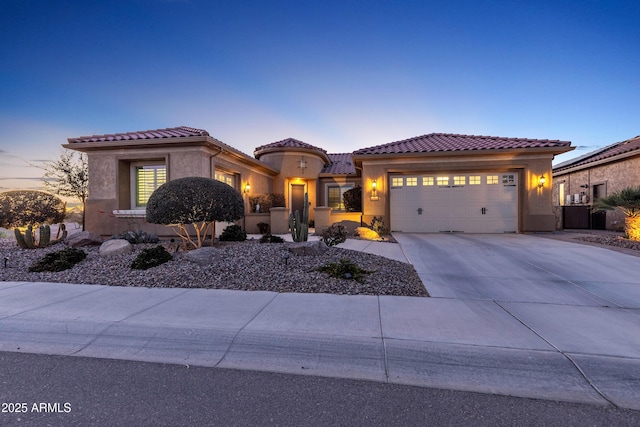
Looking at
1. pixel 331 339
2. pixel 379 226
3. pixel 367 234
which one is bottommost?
pixel 331 339

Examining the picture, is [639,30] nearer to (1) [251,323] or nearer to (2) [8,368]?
Result: (1) [251,323]

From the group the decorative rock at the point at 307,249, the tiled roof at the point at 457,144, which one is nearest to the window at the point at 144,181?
the decorative rock at the point at 307,249

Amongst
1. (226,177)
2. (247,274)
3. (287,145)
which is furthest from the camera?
(287,145)

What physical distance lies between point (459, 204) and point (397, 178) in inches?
123

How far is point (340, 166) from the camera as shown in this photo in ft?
69.4

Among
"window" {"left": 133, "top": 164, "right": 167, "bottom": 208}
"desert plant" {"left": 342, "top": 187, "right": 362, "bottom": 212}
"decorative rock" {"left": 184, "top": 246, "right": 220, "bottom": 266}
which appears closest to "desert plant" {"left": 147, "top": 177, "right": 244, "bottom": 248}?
"decorative rock" {"left": 184, "top": 246, "right": 220, "bottom": 266}

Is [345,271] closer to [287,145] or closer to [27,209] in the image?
[27,209]

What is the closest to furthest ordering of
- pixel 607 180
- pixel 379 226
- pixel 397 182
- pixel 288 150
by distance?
pixel 379 226 → pixel 397 182 → pixel 607 180 → pixel 288 150

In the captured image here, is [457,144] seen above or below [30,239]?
above

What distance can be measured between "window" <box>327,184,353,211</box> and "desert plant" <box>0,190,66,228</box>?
13966 millimetres

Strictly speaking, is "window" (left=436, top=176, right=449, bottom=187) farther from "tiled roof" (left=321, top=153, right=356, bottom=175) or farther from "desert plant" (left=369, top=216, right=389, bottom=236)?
"tiled roof" (left=321, top=153, right=356, bottom=175)

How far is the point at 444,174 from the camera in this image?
14047 millimetres

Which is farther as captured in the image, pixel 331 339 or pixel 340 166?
pixel 340 166

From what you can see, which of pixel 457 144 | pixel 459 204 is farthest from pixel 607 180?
pixel 459 204
